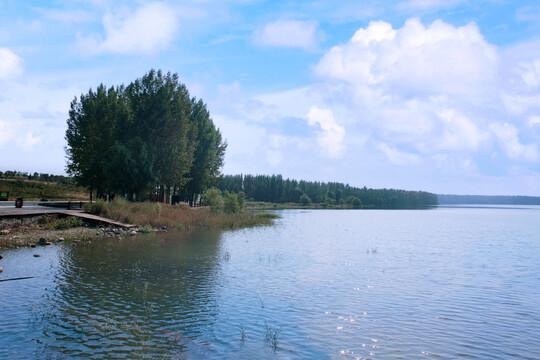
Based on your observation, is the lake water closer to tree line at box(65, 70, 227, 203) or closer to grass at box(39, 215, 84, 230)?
grass at box(39, 215, 84, 230)

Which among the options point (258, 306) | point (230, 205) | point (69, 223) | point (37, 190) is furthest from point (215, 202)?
point (258, 306)

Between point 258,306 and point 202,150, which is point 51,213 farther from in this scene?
point 202,150

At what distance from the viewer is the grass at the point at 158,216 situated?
3409 cm

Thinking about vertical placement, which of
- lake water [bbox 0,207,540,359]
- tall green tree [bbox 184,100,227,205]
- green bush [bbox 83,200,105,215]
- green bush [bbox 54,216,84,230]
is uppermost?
tall green tree [bbox 184,100,227,205]

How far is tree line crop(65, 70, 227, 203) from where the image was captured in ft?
143

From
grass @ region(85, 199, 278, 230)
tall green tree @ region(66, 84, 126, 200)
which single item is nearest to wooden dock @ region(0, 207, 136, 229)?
grass @ region(85, 199, 278, 230)

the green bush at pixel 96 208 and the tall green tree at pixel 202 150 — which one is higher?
the tall green tree at pixel 202 150

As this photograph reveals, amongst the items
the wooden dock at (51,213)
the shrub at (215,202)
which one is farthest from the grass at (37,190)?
the wooden dock at (51,213)

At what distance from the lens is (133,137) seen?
46.7 m

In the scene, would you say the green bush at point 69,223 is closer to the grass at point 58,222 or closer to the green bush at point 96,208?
the grass at point 58,222

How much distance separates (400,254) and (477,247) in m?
9.03

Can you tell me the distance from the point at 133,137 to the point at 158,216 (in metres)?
14.4

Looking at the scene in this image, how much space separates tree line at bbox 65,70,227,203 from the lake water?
22225 millimetres

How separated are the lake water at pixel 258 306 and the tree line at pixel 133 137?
22.2 m
